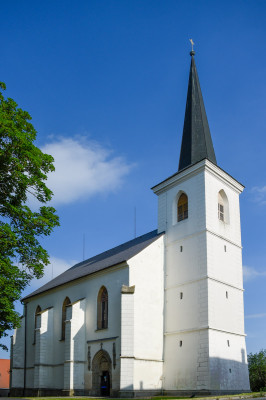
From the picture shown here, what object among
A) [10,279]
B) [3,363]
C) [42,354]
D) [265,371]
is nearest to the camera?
[10,279]

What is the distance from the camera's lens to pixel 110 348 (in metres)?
25.2

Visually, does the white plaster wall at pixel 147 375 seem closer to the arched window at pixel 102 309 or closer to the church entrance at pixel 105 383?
the church entrance at pixel 105 383

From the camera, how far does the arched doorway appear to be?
25.3m

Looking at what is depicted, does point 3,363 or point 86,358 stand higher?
point 86,358

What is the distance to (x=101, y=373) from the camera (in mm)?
26094

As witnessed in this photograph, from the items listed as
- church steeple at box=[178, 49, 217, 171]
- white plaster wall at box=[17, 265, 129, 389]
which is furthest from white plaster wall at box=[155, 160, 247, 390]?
white plaster wall at box=[17, 265, 129, 389]

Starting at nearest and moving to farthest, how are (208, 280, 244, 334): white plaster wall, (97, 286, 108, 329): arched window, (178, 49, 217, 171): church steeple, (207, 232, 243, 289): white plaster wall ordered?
(208, 280, 244, 334): white plaster wall
(207, 232, 243, 289): white plaster wall
(97, 286, 108, 329): arched window
(178, 49, 217, 171): church steeple

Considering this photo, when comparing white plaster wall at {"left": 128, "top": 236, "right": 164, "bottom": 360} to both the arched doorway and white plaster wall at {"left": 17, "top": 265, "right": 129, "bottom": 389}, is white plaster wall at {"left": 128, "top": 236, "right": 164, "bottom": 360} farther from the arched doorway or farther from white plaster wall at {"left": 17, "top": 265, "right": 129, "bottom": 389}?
the arched doorway

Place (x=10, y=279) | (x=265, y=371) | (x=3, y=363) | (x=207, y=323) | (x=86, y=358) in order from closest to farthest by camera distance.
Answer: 1. (x=10, y=279)
2. (x=207, y=323)
3. (x=86, y=358)
4. (x=265, y=371)
5. (x=3, y=363)

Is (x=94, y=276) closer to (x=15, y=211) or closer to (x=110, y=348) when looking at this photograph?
(x=110, y=348)

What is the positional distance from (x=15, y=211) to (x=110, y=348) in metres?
10.8

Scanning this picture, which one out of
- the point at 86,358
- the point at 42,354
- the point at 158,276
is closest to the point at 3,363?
the point at 42,354

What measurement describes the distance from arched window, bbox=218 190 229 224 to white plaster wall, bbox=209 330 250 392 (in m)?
7.16

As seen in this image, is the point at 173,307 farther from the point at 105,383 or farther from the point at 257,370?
the point at 257,370
